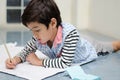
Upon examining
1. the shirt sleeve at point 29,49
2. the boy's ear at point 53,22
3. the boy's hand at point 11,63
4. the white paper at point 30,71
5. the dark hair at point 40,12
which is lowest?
the white paper at point 30,71

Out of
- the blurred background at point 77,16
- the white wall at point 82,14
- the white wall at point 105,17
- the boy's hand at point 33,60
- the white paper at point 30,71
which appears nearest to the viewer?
the white paper at point 30,71

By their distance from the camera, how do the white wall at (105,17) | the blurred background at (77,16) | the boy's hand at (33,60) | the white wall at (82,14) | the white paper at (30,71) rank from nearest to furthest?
the white paper at (30,71) < the boy's hand at (33,60) < the white wall at (105,17) < the blurred background at (77,16) < the white wall at (82,14)

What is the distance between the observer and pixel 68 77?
1085 mm

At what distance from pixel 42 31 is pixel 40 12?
0.24ft

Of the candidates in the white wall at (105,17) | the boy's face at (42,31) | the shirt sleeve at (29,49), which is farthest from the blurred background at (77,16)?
the boy's face at (42,31)

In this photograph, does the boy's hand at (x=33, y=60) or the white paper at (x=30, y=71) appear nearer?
the white paper at (x=30, y=71)

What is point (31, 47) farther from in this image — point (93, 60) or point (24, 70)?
point (93, 60)

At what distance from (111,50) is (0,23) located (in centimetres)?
108

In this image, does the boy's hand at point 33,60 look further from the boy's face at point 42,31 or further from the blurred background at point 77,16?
the blurred background at point 77,16

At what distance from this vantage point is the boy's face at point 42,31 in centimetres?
108

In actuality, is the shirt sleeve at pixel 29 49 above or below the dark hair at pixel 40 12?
below

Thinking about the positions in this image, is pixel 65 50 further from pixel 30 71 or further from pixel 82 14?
pixel 82 14

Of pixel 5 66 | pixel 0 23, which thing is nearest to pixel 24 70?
pixel 5 66

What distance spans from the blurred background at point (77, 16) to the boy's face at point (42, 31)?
32.9 inches
